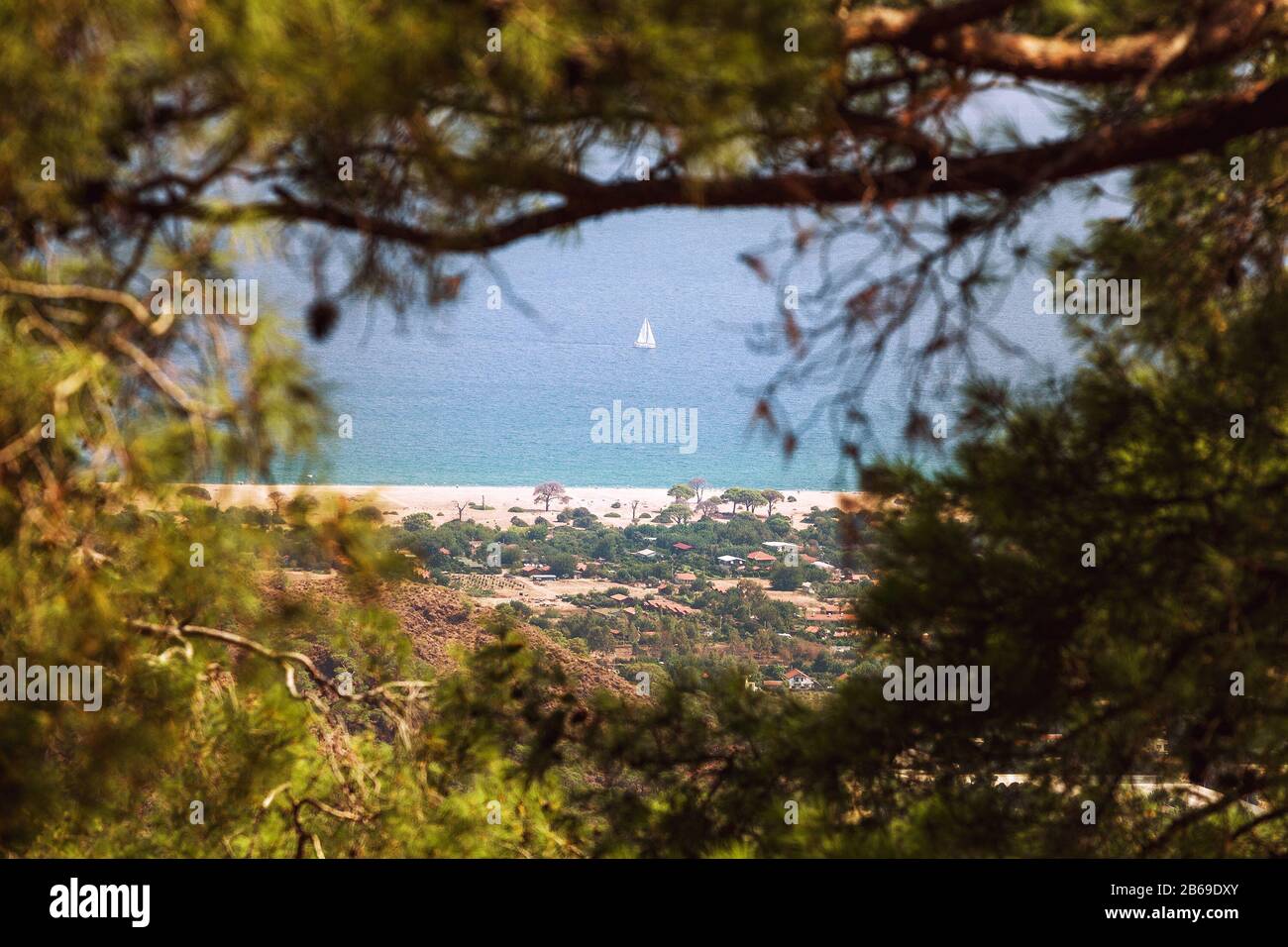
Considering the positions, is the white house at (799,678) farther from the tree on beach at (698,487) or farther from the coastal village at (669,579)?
the tree on beach at (698,487)

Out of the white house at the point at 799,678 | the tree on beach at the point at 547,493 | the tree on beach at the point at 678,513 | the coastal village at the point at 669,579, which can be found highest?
the tree on beach at the point at 547,493

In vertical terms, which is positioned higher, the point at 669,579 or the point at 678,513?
the point at 678,513

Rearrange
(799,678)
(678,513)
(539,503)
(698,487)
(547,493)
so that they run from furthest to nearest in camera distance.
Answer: (698,487) < (547,493) < (539,503) < (678,513) < (799,678)

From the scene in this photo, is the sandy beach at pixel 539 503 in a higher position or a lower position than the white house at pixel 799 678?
higher

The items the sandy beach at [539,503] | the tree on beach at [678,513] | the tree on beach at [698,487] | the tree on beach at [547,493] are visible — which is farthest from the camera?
the tree on beach at [698,487]

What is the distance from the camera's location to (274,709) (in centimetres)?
227

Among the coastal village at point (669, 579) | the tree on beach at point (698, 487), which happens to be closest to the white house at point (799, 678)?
the coastal village at point (669, 579)

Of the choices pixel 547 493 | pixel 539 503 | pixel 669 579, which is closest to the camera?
pixel 669 579

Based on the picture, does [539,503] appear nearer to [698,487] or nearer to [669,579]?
[698,487]

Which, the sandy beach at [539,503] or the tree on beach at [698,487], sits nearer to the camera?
the sandy beach at [539,503]

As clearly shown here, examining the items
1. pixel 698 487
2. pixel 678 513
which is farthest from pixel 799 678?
pixel 698 487

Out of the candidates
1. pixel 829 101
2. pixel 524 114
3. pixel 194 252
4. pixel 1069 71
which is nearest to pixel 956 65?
pixel 1069 71

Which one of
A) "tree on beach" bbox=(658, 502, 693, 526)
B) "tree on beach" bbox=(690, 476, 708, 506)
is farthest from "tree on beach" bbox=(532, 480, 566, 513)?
"tree on beach" bbox=(690, 476, 708, 506)

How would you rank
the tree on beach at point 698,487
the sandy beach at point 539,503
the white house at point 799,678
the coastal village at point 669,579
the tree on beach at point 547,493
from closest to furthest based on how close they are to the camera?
the white house at point 799,678
the coastal village at point 669,579
the sandy beach at point 539,503
the tree on beach at point 547,493
the tree on beach at point 698,487
